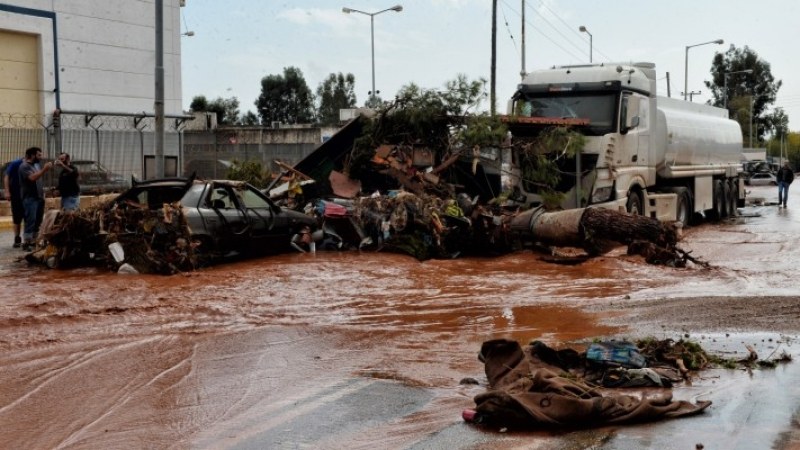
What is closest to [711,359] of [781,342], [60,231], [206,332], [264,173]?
[781,342]

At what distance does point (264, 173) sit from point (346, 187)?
11.7 feet

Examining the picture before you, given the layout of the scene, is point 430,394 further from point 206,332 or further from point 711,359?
point 206,332

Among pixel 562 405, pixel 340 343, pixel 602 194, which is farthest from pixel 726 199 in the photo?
pixel 562 405

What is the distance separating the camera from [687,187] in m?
23.9

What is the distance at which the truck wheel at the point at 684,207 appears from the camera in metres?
22.9

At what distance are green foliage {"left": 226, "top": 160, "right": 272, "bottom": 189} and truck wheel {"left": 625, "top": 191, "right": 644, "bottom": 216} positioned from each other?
796 centimetres

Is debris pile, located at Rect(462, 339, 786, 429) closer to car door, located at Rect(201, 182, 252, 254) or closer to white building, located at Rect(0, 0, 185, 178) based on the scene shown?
car door, located at Rect(201, 182, 252, 254)

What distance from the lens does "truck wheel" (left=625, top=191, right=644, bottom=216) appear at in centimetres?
1973

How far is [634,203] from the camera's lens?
2003 cm

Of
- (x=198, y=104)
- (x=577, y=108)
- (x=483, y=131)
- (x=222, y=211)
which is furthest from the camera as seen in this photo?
(x=198, y=104)

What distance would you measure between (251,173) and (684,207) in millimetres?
10914

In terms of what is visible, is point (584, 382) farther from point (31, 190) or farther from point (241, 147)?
point (241, 147)

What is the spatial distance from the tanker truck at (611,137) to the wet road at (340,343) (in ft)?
10.8

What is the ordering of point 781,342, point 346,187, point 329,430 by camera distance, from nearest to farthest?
point 329,430 < point 781,342 < point 346,187
